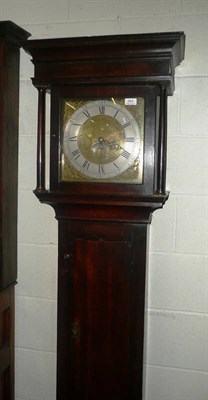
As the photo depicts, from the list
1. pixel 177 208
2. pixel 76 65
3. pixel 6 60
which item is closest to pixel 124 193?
pixel 177 208

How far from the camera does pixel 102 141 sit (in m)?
1.34

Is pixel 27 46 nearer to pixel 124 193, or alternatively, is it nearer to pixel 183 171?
pixel 124 193

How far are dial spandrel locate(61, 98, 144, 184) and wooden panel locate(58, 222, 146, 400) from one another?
0.19 m

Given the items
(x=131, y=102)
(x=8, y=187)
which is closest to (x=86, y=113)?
(x=131, y=102)

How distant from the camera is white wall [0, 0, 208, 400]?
1.50m

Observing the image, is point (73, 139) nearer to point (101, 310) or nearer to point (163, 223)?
point (163, 223)

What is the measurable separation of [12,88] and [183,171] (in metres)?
0.79

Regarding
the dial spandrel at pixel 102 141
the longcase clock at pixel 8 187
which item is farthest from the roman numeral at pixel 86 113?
the longcase clock at pixel 8 187

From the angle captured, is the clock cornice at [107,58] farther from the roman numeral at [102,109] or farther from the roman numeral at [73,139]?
the roman numeral at [73,139]

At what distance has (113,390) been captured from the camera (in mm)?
1410

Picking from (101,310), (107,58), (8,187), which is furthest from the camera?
(8,187)

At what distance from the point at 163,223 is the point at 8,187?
67 cm

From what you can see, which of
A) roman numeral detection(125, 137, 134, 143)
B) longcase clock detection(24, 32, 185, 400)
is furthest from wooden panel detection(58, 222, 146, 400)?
roman numeral detection(125, 137, 134, 143)

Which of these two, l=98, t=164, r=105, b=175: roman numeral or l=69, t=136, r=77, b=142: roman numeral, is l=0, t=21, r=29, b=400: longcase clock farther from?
l=98, t=164, r=105, b=175: roman numeral
